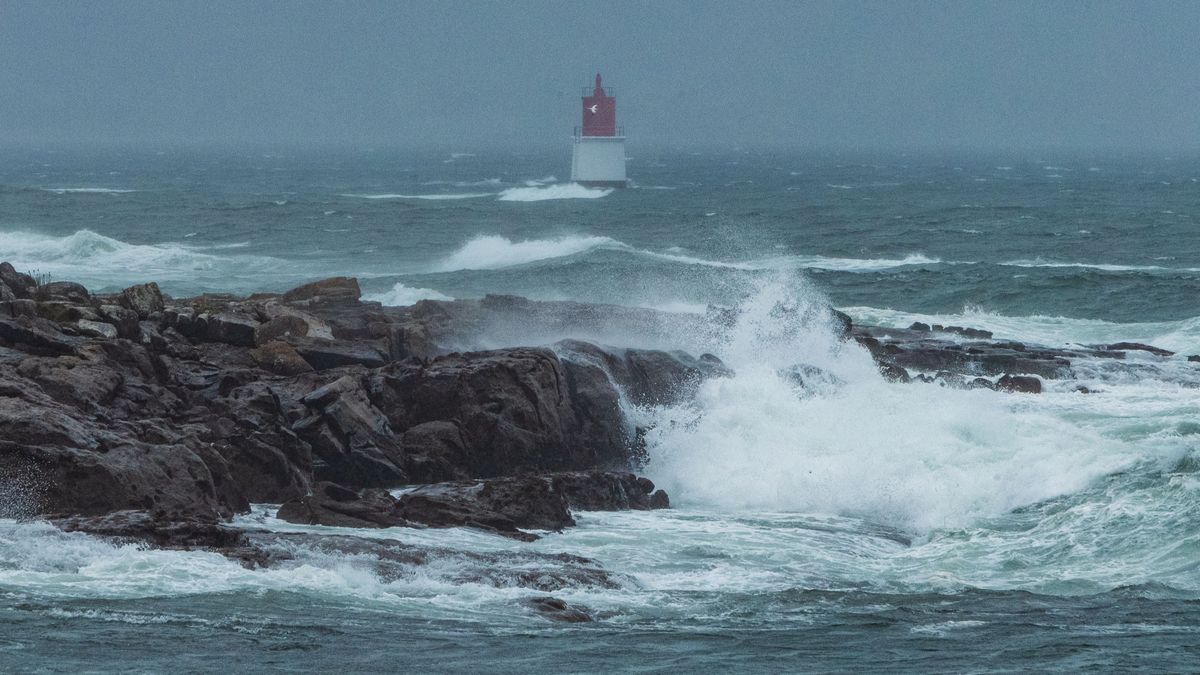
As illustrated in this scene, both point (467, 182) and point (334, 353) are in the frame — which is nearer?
point (334, 353)

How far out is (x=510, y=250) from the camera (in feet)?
172

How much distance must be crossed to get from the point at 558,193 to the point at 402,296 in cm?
4913

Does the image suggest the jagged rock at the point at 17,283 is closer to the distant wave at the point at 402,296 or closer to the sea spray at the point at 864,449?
the sea spray at the point at 864,449

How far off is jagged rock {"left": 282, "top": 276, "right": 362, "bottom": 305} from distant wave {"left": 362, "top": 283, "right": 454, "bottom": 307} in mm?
7390

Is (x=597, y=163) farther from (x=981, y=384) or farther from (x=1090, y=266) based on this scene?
(x=981, y=384)

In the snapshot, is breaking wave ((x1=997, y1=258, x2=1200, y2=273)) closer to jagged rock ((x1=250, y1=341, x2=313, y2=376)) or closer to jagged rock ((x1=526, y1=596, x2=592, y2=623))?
jagged rock ((x1=250, y1=341, x2=313, y2=376))

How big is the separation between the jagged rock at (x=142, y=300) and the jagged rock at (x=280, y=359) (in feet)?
6.64

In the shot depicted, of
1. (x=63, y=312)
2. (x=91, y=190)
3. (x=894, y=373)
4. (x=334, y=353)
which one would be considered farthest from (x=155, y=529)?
(x=91, y=190)

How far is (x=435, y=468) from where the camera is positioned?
18672 millimetres

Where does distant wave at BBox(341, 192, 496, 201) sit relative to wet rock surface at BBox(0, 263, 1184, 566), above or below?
above

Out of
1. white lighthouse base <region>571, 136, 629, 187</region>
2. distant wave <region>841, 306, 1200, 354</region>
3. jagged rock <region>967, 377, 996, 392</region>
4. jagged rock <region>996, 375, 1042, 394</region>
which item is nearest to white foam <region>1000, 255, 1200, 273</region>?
distant wave <region>841, 306, 1200, 354</region>

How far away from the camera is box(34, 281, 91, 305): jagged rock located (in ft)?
72.5

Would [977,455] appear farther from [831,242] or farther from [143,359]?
[831,242]

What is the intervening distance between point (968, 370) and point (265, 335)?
1215 cm
